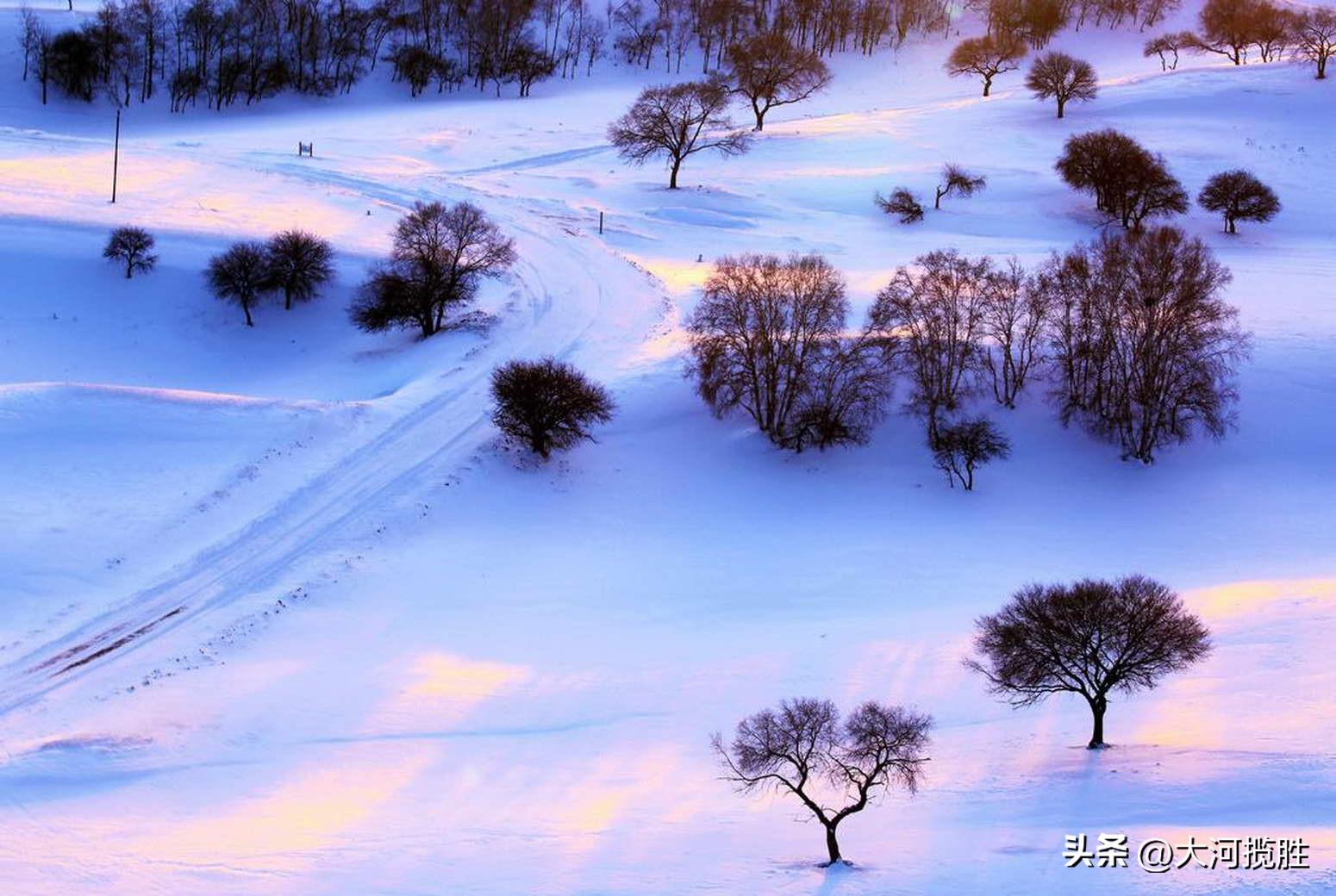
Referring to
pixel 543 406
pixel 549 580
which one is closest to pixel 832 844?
pixel 549 580

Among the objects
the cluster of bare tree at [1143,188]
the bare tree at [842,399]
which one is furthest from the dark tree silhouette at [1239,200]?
the bare tree at [842,399]

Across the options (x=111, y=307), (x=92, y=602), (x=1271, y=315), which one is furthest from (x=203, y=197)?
(x=1271, y=315)

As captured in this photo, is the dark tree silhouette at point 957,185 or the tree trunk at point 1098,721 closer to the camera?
the tree trunk at point 1098,721

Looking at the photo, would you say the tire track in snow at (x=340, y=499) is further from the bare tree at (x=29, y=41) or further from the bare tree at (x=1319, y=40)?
the bare tree at (x=29, y=41)

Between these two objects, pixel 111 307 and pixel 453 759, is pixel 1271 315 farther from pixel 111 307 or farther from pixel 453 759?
pixel 111 307

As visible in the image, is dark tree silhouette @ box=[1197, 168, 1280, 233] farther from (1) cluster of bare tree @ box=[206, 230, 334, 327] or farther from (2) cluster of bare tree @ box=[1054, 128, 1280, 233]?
(1) cluster of bare tree @ box=[206, 230, 334, 327]

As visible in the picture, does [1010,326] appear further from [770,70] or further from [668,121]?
[770,70]
